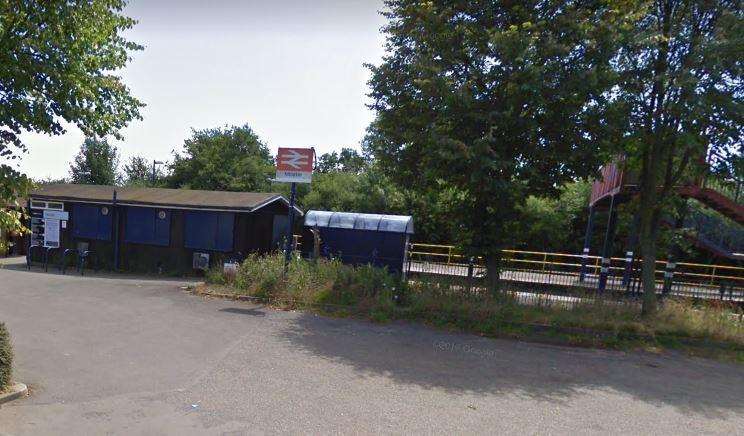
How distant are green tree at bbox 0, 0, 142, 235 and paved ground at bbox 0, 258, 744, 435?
86.4 inches

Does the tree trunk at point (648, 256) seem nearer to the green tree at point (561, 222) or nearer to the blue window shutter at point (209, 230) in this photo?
the green tree at point (561, 222)

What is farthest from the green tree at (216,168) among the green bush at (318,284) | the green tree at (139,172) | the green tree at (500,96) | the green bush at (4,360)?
the green bush at (4,360)

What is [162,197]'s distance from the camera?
53.8 feet

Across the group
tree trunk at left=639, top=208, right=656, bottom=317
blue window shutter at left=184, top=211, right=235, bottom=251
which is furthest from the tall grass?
blue window shutter at left=184, top=211, right=235, bottom=251

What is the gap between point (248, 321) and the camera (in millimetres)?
8500

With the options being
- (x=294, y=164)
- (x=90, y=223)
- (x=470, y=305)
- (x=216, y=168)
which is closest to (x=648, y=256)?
(x=470, y=305)

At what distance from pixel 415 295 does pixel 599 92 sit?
535 cm

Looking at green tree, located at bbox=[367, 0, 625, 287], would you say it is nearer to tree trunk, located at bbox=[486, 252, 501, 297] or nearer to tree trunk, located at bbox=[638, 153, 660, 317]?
tree trunk, located at bbox=[486, 252, 501, 297]

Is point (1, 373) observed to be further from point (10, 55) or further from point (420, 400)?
point (420, 400)

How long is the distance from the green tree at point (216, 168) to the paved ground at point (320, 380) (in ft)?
89.5

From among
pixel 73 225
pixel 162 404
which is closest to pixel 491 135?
pixel 162 404

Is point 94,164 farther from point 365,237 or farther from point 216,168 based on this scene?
point 365,237

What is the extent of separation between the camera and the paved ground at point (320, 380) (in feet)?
14.8

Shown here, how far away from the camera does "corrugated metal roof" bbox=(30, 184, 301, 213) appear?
49.7 ft
